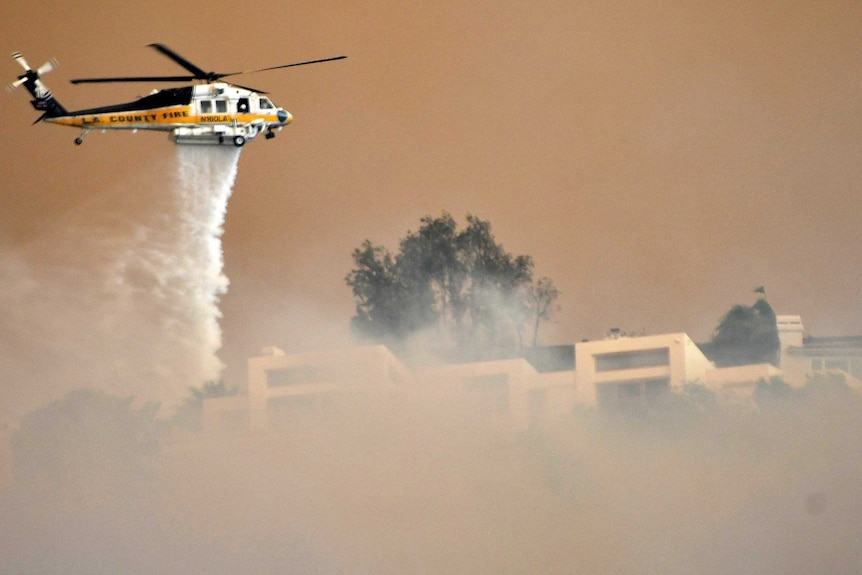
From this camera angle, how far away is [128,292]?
169 ft

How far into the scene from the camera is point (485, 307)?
210 ft

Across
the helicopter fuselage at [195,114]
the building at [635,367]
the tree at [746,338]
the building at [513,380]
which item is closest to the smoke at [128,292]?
the building at [513,380]

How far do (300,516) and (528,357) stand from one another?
45.0ft

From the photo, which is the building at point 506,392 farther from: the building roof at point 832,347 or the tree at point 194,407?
the building roof at point 832,347

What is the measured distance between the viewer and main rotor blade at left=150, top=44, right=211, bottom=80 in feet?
102

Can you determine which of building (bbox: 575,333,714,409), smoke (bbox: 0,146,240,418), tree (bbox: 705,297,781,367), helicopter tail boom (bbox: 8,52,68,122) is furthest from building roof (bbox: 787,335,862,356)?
helicopter tail boom (bbox: 8,52,68,122)

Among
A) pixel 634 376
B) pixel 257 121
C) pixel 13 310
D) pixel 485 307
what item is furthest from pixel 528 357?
pixel 257 121

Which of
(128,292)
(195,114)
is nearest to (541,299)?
(128,292)

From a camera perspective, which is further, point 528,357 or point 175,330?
point 528,357

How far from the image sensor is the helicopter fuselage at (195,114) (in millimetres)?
33875

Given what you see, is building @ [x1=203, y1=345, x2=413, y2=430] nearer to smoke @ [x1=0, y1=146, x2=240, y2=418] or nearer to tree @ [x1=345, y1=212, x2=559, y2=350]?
smoke @ [x1=0, y1=146, x2=240, y2=418]

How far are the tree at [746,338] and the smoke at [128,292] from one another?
72.7ft

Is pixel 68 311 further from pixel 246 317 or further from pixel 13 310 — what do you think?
pixel 246 317

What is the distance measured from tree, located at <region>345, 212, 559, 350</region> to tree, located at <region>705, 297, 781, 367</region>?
25.9 feet
